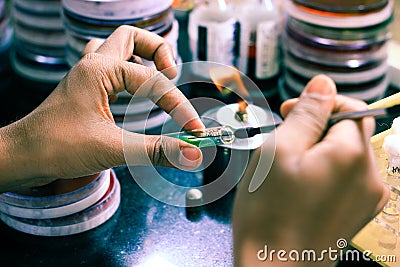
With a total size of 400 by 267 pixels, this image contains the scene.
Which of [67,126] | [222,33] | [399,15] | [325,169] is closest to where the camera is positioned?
[325,169]

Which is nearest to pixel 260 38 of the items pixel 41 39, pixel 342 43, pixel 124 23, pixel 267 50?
pixel 267 50

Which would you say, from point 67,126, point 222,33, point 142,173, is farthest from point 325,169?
point 222,33

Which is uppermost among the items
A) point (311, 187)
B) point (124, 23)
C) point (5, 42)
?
point (311, 187)

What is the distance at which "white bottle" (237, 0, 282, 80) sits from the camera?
143 cm

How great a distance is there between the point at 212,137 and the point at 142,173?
230 millimetres

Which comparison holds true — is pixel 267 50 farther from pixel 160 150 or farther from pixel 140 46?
pixel 160 150

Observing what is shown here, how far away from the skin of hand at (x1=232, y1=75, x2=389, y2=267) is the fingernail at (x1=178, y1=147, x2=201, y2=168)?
0.17 m

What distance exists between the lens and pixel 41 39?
1.53 metres

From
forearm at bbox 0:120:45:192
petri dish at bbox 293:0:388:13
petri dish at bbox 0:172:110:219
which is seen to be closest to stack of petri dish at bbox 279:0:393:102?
petri dish at bbox 293:0:388:13

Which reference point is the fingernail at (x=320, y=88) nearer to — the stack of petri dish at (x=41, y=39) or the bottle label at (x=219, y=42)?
the bottle label at (x=219, y=42)

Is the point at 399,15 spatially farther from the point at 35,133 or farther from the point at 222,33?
the point at 35,133

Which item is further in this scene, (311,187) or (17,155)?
(17,155)

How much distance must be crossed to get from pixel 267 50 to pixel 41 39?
545 millimetres

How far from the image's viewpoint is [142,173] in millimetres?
1195
